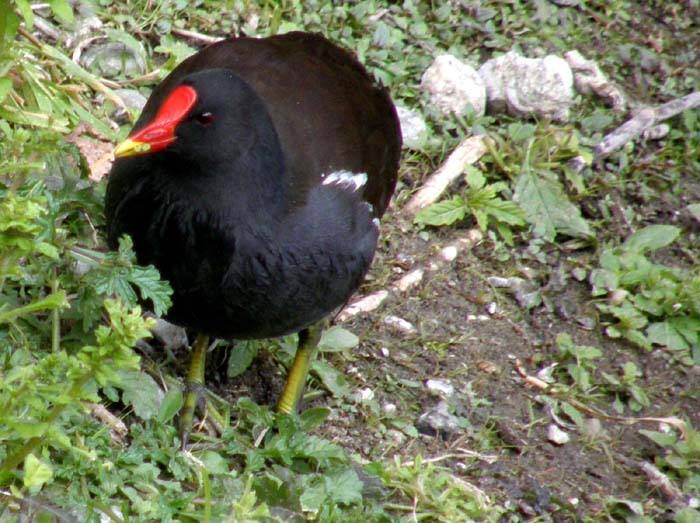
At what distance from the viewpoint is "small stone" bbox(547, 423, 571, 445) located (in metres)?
4.26

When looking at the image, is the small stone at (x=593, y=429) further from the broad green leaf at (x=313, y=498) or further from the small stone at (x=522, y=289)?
the broad green leaf at (x=313, y=498)

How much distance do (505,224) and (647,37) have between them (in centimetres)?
187

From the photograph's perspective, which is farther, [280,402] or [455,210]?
[455,210]

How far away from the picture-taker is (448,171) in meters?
5.16

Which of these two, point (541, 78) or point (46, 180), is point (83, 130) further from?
point (541, 78)

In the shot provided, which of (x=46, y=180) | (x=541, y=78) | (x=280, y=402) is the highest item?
(x=46, y=180)

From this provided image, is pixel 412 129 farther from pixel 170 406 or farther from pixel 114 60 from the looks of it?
pixel 170 406

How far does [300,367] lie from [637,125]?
2.39m

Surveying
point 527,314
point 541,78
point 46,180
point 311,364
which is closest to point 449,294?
point 527,314

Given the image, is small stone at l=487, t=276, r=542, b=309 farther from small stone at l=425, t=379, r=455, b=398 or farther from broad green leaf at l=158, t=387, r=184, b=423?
broad green leaf at l=158, t=387, r=184, b=423

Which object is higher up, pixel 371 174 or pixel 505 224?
pixel 371 174

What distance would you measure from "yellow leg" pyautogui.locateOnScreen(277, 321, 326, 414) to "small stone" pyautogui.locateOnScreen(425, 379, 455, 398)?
48 cm

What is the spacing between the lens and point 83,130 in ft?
15.1

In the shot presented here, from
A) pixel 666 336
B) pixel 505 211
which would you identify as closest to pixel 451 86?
pixel 505 211
